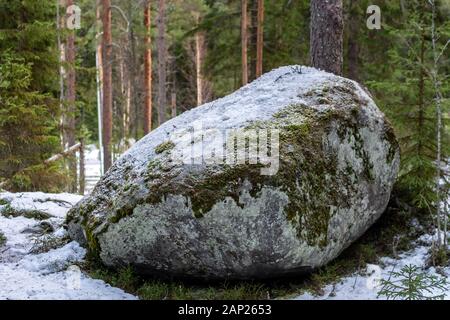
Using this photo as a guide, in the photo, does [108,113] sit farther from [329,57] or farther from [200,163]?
[200,163]

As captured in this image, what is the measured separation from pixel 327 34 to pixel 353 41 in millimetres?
5686

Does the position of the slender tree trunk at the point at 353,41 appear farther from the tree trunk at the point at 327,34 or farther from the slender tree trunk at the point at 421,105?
the slender tree trunk at the point at 421,105

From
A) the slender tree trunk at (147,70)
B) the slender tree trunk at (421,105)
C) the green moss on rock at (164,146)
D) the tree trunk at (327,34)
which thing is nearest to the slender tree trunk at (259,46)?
the slender tree trunk at (147,70)

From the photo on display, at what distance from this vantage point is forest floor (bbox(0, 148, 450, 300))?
469 centimetres

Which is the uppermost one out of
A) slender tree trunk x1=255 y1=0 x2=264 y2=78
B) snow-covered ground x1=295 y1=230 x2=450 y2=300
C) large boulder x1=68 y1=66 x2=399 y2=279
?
slender tree trunk x1=255 y1=0 x2=264 y2=78

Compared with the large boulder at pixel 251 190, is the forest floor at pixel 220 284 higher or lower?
lower

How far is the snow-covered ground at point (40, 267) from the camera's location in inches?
185

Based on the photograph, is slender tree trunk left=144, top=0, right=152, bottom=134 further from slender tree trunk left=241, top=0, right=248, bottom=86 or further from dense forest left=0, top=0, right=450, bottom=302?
slender tree trunk left=241, top=0, right=248, bottom=86

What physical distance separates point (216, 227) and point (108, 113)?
11.8m

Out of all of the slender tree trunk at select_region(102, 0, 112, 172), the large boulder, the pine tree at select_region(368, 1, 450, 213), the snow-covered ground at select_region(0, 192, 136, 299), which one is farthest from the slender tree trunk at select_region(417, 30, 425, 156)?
the slender tree trunk at select_region(102, 0, 112, 172)

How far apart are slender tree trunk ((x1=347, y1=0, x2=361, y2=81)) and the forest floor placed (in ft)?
21.4

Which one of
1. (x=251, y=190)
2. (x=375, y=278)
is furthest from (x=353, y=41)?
(x=251, y=190)

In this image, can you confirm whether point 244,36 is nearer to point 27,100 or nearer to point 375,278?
point 27,100

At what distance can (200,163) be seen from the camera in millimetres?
4750
